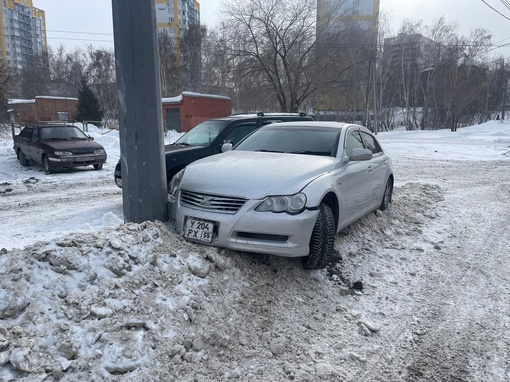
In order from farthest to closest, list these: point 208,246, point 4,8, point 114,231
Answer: point 4,8 < point 208,246 < point 114,231

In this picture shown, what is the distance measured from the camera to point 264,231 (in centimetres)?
407

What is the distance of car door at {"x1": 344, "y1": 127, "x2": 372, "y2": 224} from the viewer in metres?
5.32

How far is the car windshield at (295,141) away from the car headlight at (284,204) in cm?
140

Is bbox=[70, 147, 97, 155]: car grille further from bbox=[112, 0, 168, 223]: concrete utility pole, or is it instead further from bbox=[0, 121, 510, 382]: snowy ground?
bbox=[112, 0, 168, 223]: concrete utility pole

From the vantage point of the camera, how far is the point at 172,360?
9.72ft

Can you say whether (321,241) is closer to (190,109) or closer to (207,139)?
(207,139)

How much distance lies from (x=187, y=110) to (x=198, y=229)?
2799 centimetres

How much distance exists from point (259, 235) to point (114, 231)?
1384mm

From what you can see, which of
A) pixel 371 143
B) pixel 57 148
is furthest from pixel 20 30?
pixel 371 143

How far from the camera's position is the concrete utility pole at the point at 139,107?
180 inches

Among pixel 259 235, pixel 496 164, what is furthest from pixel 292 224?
pixel 496 164

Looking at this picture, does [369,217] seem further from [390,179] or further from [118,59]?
[118,59]

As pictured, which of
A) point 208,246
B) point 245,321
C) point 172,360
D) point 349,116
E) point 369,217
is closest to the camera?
point 172,360

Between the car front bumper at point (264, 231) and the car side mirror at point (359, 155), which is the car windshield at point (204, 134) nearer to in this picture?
the car side mirror at point (359, 155)
